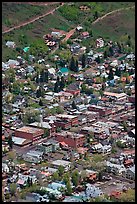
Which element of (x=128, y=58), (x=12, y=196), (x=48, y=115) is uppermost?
(x=128, y=58)

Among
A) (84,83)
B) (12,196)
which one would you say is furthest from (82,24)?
(12,196)

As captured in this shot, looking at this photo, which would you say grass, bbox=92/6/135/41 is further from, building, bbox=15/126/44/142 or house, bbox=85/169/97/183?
house, bbox=85/169/97/183

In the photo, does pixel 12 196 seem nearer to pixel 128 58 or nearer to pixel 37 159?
pixel 37 159

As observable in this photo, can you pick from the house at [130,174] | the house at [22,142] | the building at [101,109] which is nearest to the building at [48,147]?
the house at [22,142]

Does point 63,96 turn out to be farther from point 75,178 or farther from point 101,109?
point 75,178

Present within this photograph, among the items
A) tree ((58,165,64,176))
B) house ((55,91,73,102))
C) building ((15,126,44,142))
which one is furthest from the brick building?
tree ((58,165,64,176))

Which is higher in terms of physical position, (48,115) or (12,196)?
(48,115)
